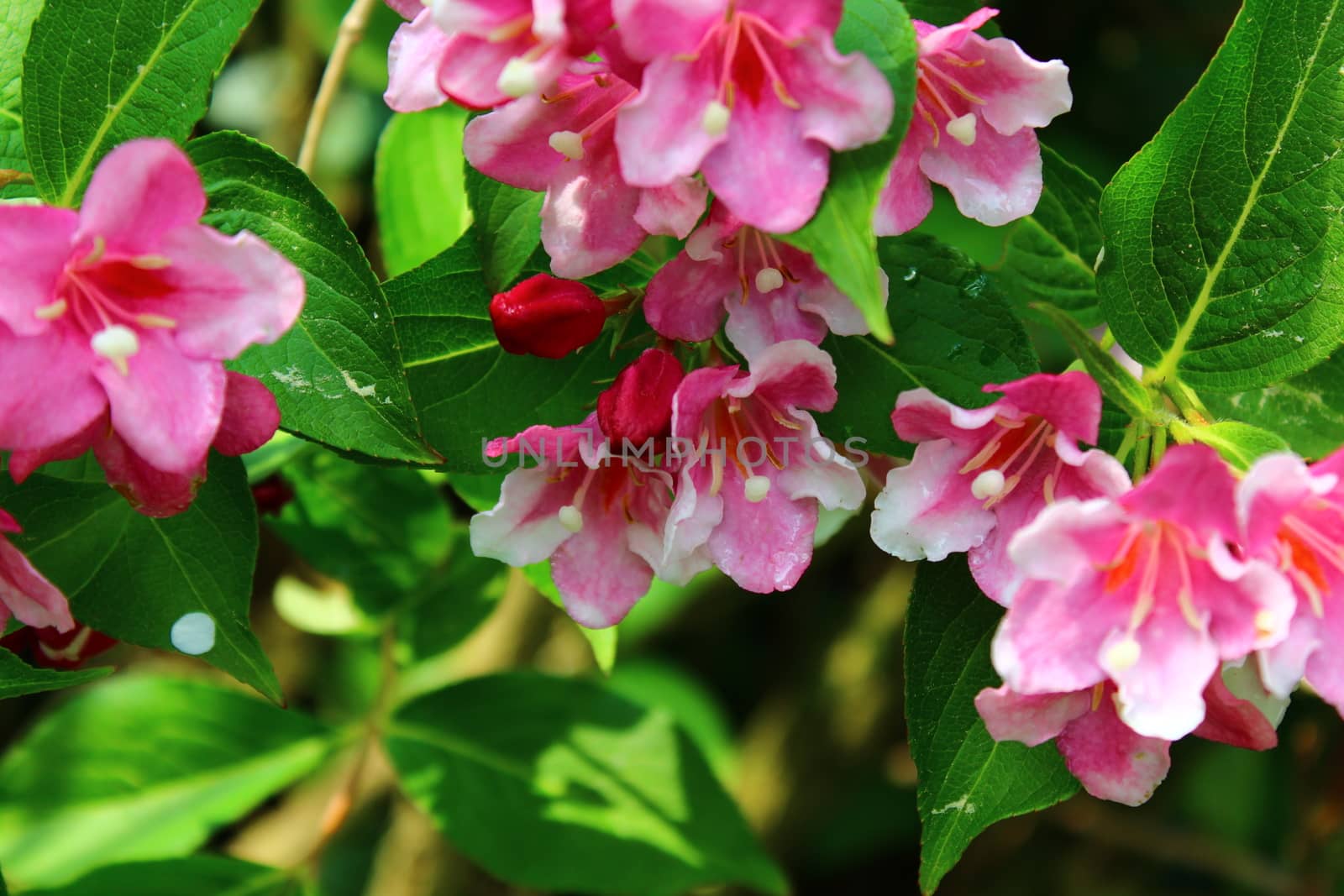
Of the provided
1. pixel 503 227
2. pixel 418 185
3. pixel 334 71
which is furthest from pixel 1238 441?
A: pixel 334 71

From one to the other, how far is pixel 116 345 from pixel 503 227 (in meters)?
0.31

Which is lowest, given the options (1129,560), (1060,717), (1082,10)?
(1082,10)

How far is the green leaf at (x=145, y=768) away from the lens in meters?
1.60

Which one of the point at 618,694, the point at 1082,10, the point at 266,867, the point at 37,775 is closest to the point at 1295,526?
the point at 618,694

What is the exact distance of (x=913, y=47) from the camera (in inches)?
30.3

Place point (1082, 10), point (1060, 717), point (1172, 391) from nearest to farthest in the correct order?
point (1060, 717), point (1172, 391), point (1082, 10)

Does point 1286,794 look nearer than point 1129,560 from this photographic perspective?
No

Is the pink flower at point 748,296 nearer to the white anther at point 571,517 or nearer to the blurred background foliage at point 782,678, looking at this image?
the white anther at point 571,517

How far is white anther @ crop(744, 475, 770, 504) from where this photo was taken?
92 centimetres

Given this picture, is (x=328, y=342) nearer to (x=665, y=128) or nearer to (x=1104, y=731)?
(x=665, y=128)

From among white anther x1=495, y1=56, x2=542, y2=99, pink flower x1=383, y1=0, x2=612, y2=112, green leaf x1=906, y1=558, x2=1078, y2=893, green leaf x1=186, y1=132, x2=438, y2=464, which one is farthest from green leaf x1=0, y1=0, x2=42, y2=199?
green leaf x1=906, y1=558, x2=1078, y2=893

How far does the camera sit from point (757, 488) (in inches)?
36.4

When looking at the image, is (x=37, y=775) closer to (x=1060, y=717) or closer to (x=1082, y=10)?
(x=1060, y=717)

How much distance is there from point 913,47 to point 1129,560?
1.14 feet
